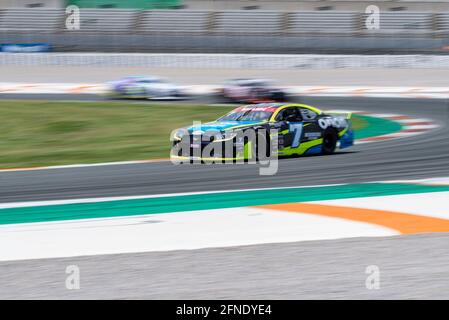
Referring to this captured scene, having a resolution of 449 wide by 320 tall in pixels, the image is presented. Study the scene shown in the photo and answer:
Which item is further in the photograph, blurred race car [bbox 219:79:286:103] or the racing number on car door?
blurred race car [bbox 219:79:286:103]

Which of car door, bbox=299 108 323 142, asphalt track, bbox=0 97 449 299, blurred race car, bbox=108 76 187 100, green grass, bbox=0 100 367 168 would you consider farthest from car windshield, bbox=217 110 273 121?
blurred race car, bbox=108 76 187 100

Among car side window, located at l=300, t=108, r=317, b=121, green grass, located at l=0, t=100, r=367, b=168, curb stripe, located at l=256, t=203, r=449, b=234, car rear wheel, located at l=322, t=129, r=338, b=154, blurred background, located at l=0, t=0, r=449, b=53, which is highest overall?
blurred background, located at l=0, t=0, r=449, b=53

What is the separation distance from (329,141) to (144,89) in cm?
1247

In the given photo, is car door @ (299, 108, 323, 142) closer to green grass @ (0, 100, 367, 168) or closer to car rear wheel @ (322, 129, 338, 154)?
car rear wheel @ (322, 129, 338, 154)

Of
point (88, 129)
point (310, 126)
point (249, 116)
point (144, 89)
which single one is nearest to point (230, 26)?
point (144, 89)

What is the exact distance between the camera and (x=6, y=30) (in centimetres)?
3953

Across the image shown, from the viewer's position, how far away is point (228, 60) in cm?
3347

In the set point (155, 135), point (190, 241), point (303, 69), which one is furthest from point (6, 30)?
point (190, 241)

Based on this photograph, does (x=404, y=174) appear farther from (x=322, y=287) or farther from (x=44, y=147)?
(x=44, y=147)

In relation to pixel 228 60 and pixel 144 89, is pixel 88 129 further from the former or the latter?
pixel 228 60

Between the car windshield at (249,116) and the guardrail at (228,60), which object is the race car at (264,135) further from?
the guardrail at (228,60)

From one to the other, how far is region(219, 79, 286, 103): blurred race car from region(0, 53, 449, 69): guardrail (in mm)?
7320

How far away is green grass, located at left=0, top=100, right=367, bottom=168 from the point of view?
15328 mm

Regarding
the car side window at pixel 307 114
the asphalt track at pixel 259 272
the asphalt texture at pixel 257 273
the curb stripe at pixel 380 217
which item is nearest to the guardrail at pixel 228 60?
the car side window at pixel 307 114
